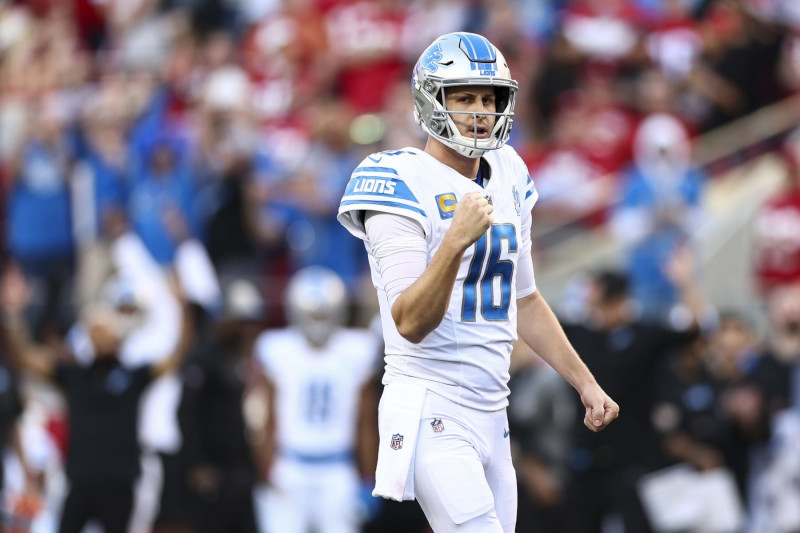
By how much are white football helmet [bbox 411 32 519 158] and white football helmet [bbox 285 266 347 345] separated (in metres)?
5.32

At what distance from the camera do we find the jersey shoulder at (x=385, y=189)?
470cm

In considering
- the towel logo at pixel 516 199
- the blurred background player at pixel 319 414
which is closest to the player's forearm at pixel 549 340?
the towel logo at pixel 516 199

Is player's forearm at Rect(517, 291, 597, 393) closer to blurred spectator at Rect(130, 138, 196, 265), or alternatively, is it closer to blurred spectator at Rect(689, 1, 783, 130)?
blurred spectator at Rect(130, 138, 196, 265)

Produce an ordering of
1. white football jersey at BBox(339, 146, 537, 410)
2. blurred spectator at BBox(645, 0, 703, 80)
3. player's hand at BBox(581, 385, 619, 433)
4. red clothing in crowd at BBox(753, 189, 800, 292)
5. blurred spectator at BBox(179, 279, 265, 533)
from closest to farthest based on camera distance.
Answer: white football jersey at BBox(339, 146, 537, 410), player's hand at BBox(581, 385, 619, 433), blurred spectator at BBox(179, 279, 265, 533), red clothing in crowd at BBox(753, 189, 800, 292), blurred spectator at BBox(645, 0, 703, 80)

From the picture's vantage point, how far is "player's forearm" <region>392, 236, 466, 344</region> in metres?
4.39

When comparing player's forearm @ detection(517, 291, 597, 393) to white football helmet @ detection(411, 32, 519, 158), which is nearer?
white football helmet @ detection(411, 32, 519, 158)

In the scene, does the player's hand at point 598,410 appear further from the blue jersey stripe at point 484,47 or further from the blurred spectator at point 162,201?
the blurred spectator at point 162,201

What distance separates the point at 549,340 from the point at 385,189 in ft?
2.81

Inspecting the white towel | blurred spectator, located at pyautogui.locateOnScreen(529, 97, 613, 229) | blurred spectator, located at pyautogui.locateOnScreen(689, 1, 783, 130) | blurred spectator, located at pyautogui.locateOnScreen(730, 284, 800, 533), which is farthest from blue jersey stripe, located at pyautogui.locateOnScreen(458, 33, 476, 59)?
blurred spectator, located at pyautogui.locateOnScreen(689, 1, 783, 130)

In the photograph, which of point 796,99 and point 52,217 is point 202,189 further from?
point 796,99

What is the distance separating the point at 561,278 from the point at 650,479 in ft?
8.76

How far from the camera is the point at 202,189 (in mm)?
11977

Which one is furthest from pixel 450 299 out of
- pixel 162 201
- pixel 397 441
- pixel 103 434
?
pixel 162 201

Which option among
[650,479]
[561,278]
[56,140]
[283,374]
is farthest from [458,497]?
[56,140]
